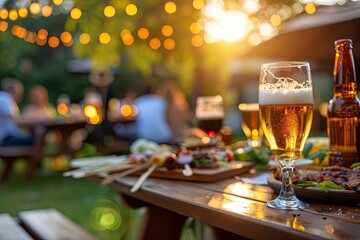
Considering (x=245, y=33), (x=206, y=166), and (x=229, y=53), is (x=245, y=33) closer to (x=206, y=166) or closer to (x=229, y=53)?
(x=229, y=53)

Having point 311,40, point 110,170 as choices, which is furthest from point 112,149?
point 110,170

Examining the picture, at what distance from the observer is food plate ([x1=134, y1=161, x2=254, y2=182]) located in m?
1.46

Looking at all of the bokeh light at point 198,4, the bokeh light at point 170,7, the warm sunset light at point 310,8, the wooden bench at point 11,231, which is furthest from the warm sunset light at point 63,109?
the wooden bench at point 11,231

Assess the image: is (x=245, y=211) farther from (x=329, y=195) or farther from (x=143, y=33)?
(x=143, y=33)

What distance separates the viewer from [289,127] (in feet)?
3.55

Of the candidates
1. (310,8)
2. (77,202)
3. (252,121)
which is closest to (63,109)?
(77,202)

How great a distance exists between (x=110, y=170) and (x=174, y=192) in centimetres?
38

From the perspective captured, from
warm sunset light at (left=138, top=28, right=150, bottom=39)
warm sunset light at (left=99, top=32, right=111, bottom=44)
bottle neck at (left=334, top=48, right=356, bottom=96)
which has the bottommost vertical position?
bottle neck at (left=334, top=48, right=356, bottom=96)

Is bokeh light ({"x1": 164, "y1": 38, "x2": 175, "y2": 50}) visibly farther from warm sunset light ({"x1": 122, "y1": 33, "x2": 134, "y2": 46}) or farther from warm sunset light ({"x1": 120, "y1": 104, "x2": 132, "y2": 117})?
warm sunset light ({"x1": 120, "y1": 104, "x2": 132, "y2": 117})

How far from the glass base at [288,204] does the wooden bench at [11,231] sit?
51.7 inches

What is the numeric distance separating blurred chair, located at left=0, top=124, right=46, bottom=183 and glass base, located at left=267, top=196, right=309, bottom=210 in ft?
21.0

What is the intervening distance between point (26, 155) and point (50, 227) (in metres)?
5.33

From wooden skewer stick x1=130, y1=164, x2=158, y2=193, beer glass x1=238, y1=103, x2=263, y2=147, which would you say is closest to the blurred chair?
beer glass x1=238, y1=103, x2=263, y2=147

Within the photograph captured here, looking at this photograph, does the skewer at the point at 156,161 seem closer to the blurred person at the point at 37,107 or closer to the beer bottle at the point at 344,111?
the beer bottle at the point at 344,111
